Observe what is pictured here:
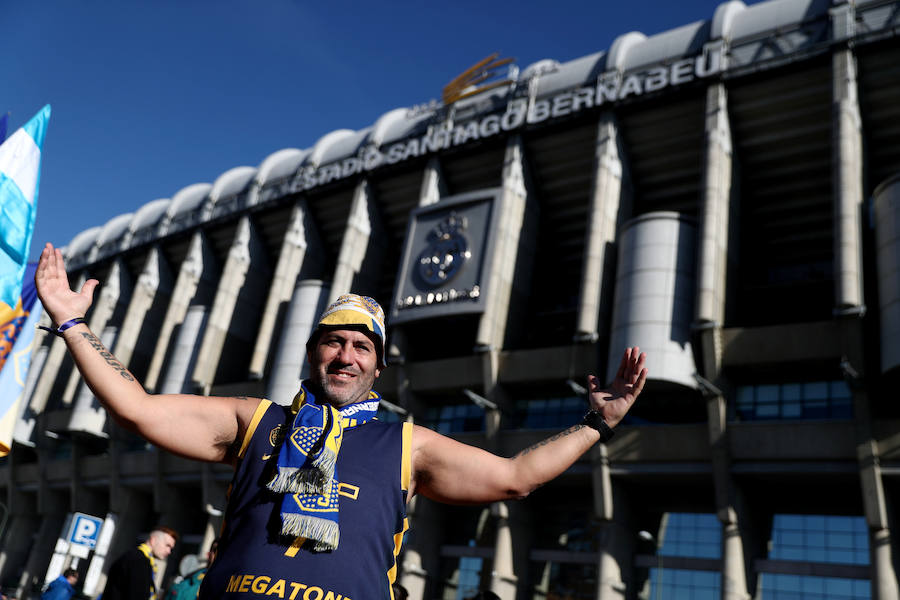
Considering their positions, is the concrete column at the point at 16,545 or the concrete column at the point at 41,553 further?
the concrete column at the point at 16,545

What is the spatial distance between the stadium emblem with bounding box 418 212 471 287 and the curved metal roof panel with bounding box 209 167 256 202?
702 inches

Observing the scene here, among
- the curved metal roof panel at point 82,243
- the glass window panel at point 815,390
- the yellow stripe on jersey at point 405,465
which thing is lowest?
the yellow stripe on jersey at point 405,465

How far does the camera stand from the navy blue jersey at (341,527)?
2.40 metres

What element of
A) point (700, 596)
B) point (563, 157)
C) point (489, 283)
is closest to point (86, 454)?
point (489, 283)

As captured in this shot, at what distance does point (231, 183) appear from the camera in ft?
155

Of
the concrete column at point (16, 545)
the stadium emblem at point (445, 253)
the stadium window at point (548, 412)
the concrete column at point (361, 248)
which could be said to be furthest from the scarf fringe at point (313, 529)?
the concrete column at point (16, 545)

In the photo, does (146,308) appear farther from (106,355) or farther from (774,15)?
(106,355)

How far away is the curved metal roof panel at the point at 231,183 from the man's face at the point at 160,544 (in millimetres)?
39488

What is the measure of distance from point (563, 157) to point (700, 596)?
62.6 ft

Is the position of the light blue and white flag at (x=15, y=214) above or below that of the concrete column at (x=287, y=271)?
below

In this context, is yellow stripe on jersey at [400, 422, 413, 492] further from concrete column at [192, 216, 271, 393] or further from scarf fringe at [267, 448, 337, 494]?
concrete column at [192, 216, 271, 393]

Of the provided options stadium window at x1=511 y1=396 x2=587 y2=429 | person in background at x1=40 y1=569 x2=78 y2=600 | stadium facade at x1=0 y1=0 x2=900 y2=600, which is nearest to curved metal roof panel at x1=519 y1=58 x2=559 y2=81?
stadium facade at x1=0 y1=0 x2=900 y2=600

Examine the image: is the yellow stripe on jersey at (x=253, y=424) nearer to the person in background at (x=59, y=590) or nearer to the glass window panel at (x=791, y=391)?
the person in background at (x=59, y=590)

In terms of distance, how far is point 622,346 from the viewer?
85.4 feet
